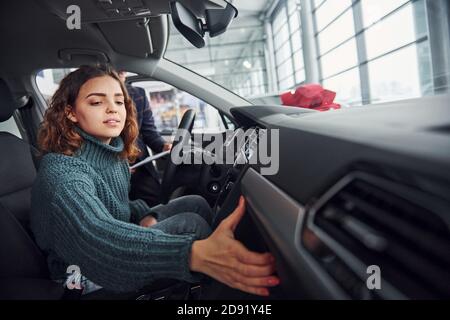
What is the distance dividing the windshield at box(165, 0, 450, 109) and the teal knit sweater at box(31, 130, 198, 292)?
1.14 meters

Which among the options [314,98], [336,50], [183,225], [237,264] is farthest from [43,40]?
[336,50]

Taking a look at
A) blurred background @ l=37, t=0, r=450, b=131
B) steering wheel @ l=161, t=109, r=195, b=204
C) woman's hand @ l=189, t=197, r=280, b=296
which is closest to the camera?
woman's hand @ l=189, t=197, r=280, b=296

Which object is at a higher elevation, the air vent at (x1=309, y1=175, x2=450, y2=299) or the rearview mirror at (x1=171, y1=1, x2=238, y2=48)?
the rearview mirror at (x1=171, y1=1, x2=238, y2=48)

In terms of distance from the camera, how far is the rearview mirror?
3.78ft

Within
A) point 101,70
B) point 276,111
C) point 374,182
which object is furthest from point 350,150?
point 101,70

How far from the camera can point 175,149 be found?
1.65m

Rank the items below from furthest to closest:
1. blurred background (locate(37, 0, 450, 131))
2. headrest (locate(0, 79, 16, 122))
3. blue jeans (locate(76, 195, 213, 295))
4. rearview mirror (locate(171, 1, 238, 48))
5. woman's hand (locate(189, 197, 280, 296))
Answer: blurred background (locate(37, 0, 450, 131)), headrest (locate(0, 79, 16, 122)), rearview mirror (locate(171, 1, 238, 48)), blue jeans (locate(76, 195, 213, 295)), woman's hand (locate(189, 197, 280, 296))

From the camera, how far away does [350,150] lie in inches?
18.1

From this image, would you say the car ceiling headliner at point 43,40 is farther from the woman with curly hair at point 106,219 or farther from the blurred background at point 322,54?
the woman with curly hair at point 106,219

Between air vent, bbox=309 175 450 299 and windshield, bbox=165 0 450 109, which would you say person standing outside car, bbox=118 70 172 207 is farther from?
air vent, bbox=309 175 450 299

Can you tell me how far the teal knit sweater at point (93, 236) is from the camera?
0.67 m

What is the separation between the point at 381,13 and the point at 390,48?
21.9 inches

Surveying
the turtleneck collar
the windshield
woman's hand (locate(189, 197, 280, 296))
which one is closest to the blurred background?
the windshield

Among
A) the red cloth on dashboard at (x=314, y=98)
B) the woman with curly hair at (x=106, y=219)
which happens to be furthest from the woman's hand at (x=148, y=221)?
the red cloth on dashboard at (x=314, y=98)
